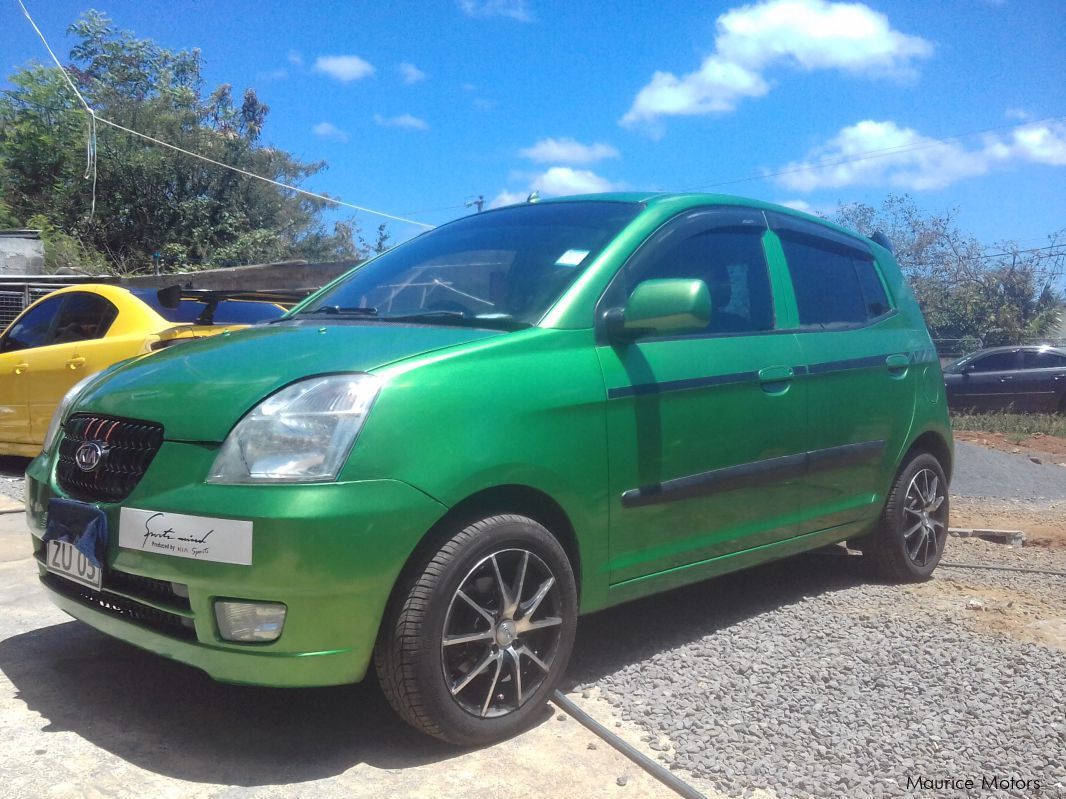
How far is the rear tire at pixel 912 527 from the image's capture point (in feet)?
15.6

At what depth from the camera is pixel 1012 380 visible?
16750mm

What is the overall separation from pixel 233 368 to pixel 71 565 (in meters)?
0.77

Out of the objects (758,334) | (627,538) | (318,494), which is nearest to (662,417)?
(627,538)

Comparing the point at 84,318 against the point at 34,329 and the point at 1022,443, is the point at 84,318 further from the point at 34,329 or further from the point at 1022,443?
the point at 1022,443

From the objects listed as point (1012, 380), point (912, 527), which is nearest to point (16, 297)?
point (912, 527)

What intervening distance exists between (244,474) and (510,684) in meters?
1.05

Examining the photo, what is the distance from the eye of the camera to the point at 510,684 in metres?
2.96

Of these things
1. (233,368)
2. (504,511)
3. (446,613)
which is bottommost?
(446,613)

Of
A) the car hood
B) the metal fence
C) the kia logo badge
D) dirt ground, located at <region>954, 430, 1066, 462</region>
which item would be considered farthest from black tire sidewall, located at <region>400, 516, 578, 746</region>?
the metal fence

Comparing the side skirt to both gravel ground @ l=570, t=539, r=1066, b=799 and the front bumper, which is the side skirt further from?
the front bumper

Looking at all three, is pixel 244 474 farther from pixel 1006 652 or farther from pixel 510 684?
pixel 1006 652

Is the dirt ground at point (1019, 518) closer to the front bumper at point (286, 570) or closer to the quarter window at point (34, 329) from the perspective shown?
the front bumper at point (286, 570)

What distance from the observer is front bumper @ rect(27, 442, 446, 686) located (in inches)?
98.4

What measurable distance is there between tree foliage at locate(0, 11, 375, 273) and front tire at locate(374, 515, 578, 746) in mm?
29008
